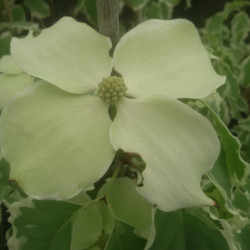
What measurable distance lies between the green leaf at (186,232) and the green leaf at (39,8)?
0.90 meters

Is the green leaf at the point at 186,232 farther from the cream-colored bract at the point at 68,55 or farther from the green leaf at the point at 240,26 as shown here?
the green leaf at the point at 240,26

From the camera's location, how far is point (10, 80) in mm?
559

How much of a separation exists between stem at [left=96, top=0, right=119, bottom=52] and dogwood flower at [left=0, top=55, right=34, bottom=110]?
14cm

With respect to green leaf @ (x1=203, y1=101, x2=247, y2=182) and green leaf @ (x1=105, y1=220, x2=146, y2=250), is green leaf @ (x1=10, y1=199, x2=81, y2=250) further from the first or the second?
green leaf @ (x1=203, y1=101, x2=247, y2=182)

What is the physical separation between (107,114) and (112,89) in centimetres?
3

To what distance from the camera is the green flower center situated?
1.41ft

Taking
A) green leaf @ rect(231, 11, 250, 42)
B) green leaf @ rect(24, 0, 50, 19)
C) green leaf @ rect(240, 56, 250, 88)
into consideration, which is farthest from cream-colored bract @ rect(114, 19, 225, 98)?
green leaf @ rect(231, 11, 250, 42)

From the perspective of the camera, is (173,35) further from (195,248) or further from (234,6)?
(234,6)

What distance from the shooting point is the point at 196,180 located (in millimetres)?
378

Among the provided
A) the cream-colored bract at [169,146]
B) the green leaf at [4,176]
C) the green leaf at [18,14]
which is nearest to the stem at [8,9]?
the green leaf at [18,14]

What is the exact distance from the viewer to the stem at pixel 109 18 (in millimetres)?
461

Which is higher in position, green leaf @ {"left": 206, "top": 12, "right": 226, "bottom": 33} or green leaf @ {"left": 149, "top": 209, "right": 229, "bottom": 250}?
green leaf @ {"left": 149, "top": 209, "right": 229, "bottom": 250}

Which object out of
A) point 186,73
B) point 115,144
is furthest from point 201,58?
point 115,144

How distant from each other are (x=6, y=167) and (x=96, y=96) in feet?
0.54
